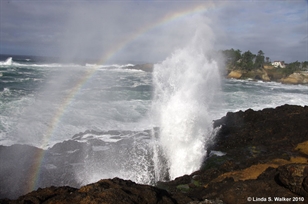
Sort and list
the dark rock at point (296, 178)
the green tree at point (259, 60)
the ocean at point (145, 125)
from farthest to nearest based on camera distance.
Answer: the green tree at point (259, 60) → the ocean at point (145, 125) → the dark rock at point (296, 178)

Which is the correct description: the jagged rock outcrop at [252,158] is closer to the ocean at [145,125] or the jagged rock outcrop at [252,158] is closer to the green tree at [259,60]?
the ocean at [145,125]

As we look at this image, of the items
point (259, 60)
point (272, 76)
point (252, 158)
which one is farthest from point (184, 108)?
point (259, 60)

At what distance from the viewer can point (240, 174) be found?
8.33 m

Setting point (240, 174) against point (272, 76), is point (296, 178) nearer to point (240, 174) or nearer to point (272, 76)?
point (240, 174)

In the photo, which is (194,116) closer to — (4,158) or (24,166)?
(24,166)

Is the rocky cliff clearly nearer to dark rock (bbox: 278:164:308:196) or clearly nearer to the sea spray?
the sea spray

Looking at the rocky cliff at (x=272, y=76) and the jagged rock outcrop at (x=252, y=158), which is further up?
the rocky cliff at (x=272, y=76)

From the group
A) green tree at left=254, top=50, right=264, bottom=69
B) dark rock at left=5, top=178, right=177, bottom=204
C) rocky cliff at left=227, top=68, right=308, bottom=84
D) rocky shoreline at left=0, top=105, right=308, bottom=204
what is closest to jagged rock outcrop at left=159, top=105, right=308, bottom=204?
rocky shoreline at left=0, top=105, right=308, bottom=204

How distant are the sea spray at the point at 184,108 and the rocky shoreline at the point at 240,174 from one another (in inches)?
34.0

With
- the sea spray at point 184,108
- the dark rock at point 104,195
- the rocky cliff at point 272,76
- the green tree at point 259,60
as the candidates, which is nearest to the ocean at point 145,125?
the sea spray at point 184,108

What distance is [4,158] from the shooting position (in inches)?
432

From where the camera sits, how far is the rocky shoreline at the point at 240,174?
16.4 feet

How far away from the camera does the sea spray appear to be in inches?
430

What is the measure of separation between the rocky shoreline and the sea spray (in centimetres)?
86
